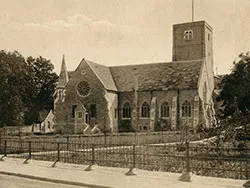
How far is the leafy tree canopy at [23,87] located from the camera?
187 feet

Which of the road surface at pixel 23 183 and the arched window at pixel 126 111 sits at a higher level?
the arched window at pixel 126 111

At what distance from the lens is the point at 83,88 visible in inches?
2120

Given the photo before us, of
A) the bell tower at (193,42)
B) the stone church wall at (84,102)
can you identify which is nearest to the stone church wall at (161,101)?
the stone church wall at (84,102)

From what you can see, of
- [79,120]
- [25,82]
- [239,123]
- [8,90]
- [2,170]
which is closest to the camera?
[2,170]

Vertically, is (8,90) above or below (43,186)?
above

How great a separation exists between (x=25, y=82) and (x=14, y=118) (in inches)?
281

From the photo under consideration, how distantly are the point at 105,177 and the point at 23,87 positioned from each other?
167ft

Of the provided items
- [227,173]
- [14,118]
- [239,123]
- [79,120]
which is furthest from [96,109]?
[227,173]

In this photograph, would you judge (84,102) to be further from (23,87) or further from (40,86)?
(40,86)

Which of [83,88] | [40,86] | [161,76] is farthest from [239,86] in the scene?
[40,86]

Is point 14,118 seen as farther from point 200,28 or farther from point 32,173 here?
point 32,173

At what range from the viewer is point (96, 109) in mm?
52562

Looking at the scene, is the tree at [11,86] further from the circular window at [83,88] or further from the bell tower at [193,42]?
the bell tower at [193,42]

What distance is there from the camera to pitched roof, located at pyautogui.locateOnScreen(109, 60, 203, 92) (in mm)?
50844
